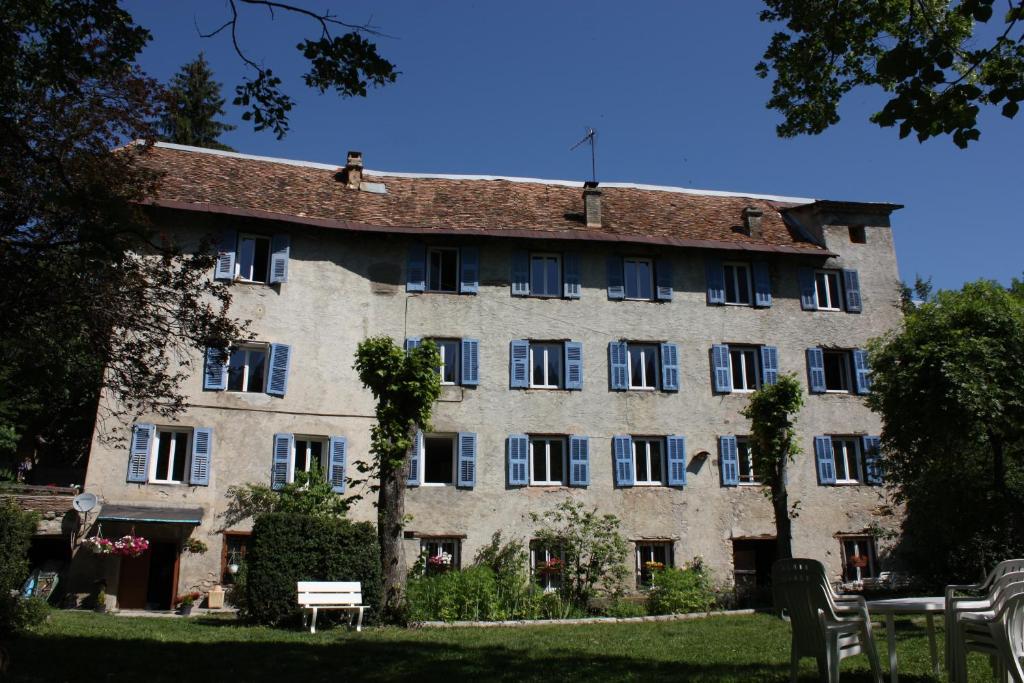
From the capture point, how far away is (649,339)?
2359cm

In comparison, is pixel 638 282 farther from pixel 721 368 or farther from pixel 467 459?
pixel 467 459

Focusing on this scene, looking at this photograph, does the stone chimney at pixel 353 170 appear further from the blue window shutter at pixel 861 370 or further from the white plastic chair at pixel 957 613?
the white plastic chair at pixel 957 613

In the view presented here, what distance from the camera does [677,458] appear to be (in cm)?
2277

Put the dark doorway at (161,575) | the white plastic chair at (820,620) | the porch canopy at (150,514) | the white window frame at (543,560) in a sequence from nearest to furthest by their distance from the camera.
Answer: the white plastic chair at (820,620)
the porch canopy at (150,514)
the dark doorway at (161,575)
the white window frame at (543,560)

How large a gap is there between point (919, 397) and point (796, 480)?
5.91 m

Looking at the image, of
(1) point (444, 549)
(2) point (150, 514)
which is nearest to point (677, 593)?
(1) point (444, 549)

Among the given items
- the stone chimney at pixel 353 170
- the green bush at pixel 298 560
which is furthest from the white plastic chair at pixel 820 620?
the stone chimney at pixel 353 170

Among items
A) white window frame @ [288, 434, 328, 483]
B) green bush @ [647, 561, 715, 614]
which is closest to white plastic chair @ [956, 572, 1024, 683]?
green bush @ [647, 561, 715, 614]

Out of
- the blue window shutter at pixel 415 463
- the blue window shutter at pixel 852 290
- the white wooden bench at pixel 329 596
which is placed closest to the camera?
the white wooden bench at pixel 329 596

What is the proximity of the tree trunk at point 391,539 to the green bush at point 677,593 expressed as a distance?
6.56 metres

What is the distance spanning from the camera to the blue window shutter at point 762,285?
24469 mm

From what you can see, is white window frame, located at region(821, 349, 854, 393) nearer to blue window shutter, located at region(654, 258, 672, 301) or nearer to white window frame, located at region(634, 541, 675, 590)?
blue window shutter, located at region(654, 258, 672, 301)

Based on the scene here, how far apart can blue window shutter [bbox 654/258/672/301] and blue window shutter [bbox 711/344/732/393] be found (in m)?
2.01

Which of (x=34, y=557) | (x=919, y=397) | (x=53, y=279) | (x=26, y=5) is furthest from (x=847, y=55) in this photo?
(x=34, y=557)
